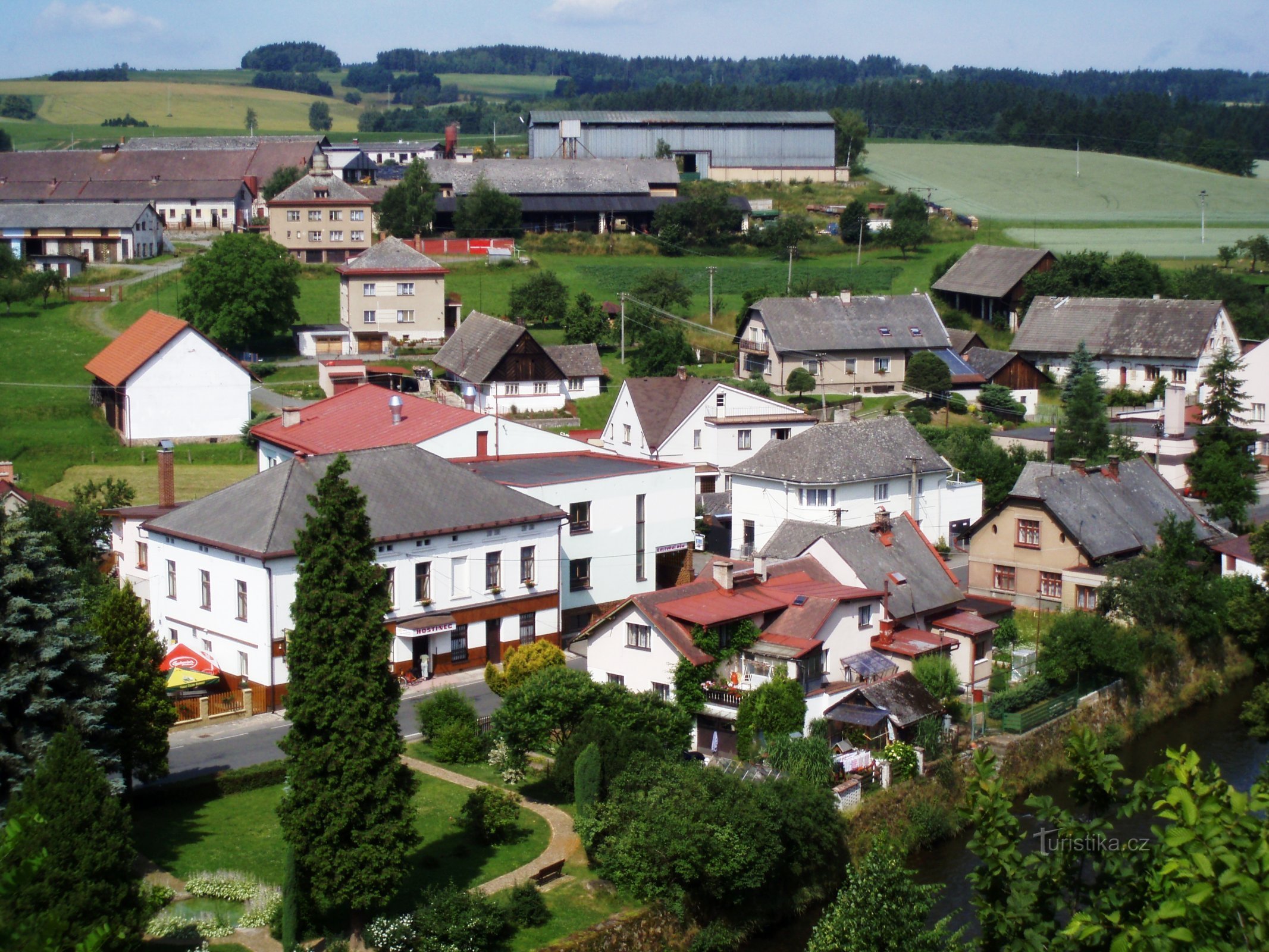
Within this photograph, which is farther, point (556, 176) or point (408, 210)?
point (556, 176)

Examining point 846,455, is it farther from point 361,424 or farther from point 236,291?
point 236,291

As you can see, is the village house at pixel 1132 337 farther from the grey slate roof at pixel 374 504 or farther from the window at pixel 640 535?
the grey slate roof at pixel 374 504

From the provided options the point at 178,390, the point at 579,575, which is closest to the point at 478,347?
the point at 178,390

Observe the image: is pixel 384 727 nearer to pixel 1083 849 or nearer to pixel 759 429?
pixel 1083 849

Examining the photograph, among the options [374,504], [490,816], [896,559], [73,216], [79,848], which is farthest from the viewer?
[73,216]

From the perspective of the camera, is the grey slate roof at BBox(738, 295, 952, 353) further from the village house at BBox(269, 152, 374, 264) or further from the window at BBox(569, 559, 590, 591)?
the village house at BBox(269, 152, 374, 264)

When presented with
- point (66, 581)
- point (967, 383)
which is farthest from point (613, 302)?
point (66, 581)
